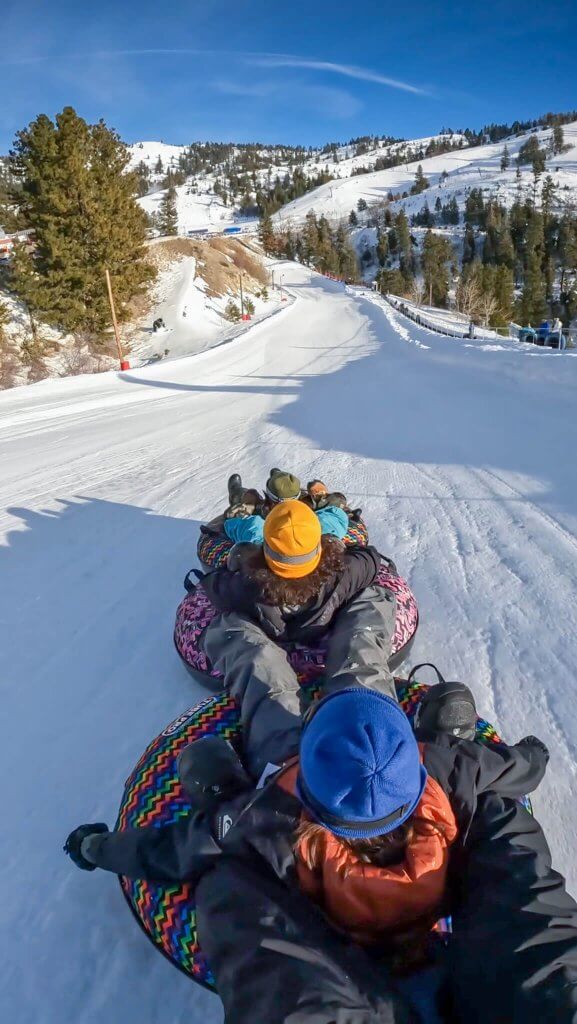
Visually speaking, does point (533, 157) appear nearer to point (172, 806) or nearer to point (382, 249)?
point (382, 249)

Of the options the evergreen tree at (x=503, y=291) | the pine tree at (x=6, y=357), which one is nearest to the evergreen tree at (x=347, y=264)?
the evergreen tree at (x=503, y=291)

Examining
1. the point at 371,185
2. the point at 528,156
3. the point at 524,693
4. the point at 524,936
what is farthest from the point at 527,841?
the point at 371,185

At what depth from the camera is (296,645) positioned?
2.87 m

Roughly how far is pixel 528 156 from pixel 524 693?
15647 centimetres

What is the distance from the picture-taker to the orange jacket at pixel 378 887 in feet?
4.45

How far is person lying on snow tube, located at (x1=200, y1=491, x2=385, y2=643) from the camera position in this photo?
259cm

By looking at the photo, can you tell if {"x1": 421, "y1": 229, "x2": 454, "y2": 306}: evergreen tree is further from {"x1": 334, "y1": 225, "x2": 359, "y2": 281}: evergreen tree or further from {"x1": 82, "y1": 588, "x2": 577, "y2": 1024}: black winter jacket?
{"x1": 82, "y1": 588, "x2": 577, "y2": 1024}: black winter jacket

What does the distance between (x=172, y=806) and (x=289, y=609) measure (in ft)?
3.34

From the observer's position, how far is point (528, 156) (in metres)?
126

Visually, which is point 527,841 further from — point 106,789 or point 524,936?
point 106,789

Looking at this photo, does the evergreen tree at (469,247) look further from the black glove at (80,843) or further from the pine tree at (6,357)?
the black glove at (80,843)

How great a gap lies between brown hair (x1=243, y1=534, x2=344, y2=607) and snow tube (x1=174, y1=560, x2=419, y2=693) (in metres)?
0.31

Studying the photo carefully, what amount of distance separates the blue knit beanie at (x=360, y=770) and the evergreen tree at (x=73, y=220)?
29521 millimetres

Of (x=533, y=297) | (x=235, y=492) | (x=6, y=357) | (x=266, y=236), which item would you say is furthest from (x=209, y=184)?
(x=235, y=492)
